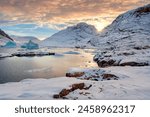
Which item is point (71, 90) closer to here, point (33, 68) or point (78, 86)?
point (78, 86)

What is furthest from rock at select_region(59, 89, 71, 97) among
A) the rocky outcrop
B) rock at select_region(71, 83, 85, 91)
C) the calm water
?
the calm water

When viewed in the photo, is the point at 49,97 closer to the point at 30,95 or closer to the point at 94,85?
the point at 30,95

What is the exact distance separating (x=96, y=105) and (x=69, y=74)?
17.1 metres

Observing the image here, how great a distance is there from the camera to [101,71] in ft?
78.8

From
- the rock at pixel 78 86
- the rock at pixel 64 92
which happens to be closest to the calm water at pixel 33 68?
the rock at pixel 78 86

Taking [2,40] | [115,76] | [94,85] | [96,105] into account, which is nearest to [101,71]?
[115,76]

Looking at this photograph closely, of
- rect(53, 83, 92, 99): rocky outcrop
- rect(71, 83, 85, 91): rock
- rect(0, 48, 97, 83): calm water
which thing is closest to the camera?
rect(53, 83, 92, 99): rocky outcrop

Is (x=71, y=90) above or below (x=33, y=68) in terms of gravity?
above

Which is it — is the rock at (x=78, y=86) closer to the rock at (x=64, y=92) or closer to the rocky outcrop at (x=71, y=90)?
the rocky outcrop at (x=71, y=90)

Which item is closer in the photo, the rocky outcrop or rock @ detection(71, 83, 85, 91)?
the rocky outcrop

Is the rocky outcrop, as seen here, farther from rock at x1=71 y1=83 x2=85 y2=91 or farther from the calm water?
the calm water

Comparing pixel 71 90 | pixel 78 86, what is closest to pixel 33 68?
pixel 78 86

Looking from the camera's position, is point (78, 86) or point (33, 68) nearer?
point (78, 86)

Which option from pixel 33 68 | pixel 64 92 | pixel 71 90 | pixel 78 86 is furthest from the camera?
pixel 33 68
